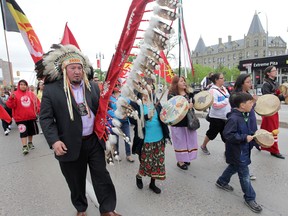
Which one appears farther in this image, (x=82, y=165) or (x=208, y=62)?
(x=208, y=62)

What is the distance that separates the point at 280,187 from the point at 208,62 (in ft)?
316

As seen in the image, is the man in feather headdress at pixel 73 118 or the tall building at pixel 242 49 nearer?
the man in feather headdress at pixel 73 118

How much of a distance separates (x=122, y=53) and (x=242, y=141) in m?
1.76

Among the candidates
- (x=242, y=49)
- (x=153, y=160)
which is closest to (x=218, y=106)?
(x=153, y=160)

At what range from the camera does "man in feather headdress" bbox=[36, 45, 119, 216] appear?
7.29 feet

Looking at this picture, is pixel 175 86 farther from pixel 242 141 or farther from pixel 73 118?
pixel 73 118

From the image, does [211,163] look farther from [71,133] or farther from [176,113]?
[71,133]

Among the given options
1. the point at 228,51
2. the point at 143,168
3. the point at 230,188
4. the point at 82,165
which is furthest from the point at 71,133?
the point at 228,51

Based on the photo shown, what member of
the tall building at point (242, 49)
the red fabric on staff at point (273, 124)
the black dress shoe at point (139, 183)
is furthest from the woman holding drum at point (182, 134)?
the tall building at point (242, 49)

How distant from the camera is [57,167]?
4168 millimetres

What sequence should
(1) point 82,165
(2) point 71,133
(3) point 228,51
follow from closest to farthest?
(2) point 71,133 < (1) point 82,165 < (3) point 228,51

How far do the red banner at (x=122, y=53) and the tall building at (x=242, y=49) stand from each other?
7153 cm

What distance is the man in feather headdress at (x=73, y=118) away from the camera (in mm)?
2221

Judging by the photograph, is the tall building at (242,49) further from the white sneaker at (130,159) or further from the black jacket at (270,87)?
the white sneaker at (130,159)
